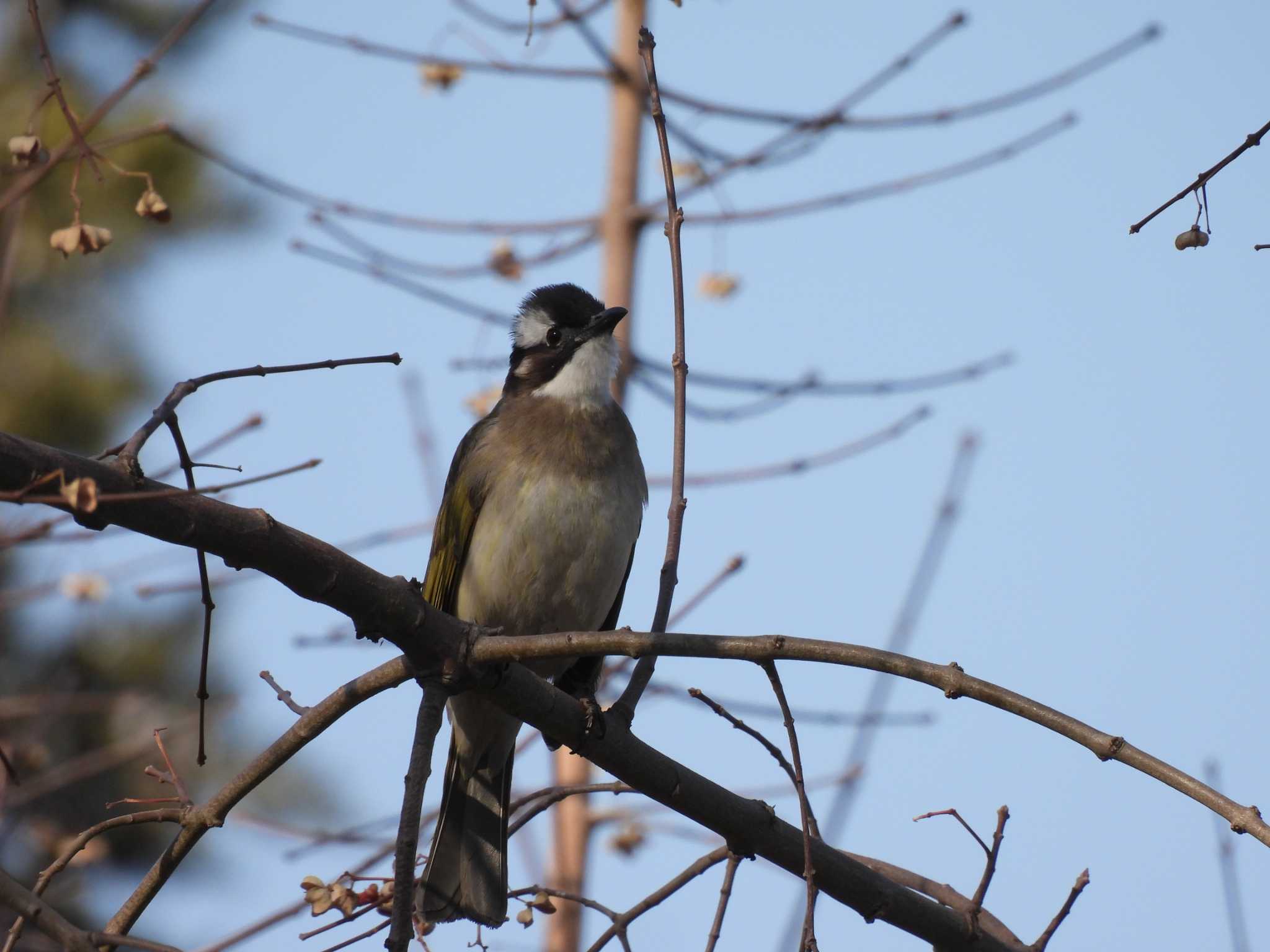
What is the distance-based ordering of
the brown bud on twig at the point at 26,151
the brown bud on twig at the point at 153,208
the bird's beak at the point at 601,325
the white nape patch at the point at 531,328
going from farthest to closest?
1. the white nape patch at the point at 531,328
2. the bird's beak at the point at 601,325
3. the brown bud on twig at the point at 153,208
4. the brown bud on twig at the point at 26,151

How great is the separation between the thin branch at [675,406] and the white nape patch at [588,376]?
2050 mm

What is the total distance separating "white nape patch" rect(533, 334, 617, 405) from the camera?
5.85 metres

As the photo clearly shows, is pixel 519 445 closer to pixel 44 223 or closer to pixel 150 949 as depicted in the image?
pixel 150 949

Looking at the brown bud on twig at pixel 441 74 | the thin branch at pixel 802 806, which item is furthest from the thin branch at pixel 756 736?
the brown bud on twig at pixel 441 74

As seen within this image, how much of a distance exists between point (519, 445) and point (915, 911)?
8.61 feet

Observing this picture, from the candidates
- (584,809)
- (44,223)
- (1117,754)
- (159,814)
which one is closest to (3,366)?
(44,223)

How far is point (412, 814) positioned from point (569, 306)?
363 cm

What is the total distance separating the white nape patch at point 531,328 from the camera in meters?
6.32

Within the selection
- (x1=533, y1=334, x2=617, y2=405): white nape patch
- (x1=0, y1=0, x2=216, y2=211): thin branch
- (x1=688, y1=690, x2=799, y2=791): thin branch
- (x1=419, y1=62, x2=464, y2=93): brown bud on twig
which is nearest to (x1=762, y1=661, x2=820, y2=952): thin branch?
(x1=688, y1=690, x2=799, y2=791): thin branch

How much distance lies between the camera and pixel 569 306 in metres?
6.28

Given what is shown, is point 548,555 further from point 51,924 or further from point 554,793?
point 51,924

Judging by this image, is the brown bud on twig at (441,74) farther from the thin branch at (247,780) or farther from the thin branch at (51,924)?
the thin branch at (51,924)

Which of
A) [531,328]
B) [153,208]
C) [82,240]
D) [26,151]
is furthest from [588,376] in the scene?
[26,151]

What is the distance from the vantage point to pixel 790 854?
349 cm
